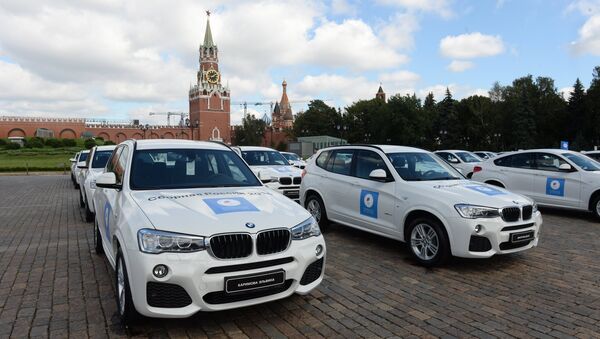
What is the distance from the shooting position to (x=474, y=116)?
71562 millimetres

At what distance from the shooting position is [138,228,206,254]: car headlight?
348cm

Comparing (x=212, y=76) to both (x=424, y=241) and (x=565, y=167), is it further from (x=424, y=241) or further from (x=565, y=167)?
(x=424, y=241)

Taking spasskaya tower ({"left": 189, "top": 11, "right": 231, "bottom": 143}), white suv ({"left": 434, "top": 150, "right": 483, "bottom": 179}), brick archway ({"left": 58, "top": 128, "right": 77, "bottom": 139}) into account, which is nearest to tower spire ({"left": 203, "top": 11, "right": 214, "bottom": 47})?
spasskaya tower ({"left": 189, "top": 11, "right": 231, "bottom": 143})

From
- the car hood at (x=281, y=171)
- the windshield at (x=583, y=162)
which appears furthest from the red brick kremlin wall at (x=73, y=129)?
the windshield at (x=583, y=162)

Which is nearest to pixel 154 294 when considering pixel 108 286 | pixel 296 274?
pixel 296 274

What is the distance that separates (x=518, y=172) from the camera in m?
11.0

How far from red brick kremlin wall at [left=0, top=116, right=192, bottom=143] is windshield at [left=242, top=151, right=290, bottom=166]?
100390 millimetres

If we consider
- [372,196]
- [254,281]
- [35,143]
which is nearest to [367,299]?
[254,281]

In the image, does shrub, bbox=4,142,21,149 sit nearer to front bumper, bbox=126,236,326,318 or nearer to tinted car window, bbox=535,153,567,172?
tinted car window, bbox=535,153,567,172

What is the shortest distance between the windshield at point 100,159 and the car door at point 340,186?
19.5 ft

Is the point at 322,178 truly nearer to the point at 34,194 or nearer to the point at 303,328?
the point at 303,328

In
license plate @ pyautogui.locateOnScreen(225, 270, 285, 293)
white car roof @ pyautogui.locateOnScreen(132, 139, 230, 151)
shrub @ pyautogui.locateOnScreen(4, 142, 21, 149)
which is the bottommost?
shrub @ pyautogui.locateOnScreen(4, 142, 21, 149)

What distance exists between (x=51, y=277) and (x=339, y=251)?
4.10 m

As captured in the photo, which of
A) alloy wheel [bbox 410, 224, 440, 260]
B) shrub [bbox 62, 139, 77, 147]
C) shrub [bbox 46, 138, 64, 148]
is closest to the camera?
alloy wheel [bbox 410, 224, 440, 260]
